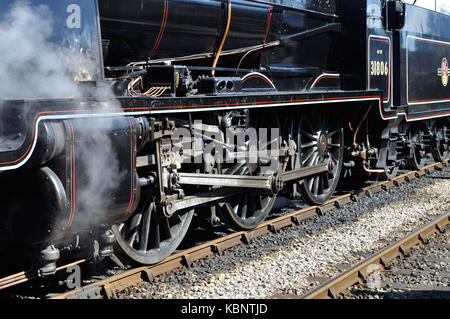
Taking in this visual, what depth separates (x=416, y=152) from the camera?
10.2 metres

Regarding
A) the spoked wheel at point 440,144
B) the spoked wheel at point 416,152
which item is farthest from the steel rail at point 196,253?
the spoked wheel at point 440,144

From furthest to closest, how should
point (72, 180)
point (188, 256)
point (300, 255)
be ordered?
point (300, 255) → point (188, 256) → point (72, 180)

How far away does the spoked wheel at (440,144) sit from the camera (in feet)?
35.4

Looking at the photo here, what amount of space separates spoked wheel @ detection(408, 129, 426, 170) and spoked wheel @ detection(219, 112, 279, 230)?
4.27 metres

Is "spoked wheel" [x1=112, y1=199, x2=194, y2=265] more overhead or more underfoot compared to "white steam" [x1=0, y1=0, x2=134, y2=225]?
more underfoot

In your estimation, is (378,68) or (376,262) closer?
(376,262)

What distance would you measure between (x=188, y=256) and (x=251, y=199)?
1456mm

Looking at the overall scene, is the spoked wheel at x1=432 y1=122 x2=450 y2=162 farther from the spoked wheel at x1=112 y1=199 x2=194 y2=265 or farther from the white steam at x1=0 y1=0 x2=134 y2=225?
the white steam at x1=0 y1=0 x2=134 y2=225

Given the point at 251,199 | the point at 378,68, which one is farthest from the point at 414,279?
the point at 378,68

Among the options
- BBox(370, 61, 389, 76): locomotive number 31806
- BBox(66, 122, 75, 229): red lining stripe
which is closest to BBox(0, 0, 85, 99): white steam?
BBox(66, 122, 75, 229): red lining stripe

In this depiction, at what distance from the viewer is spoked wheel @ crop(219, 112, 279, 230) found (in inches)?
226

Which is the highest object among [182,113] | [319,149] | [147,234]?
[182,113]

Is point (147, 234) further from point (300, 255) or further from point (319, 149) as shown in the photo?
point (319, 149)

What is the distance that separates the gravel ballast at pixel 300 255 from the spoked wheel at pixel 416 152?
Result: 6.88 ft
